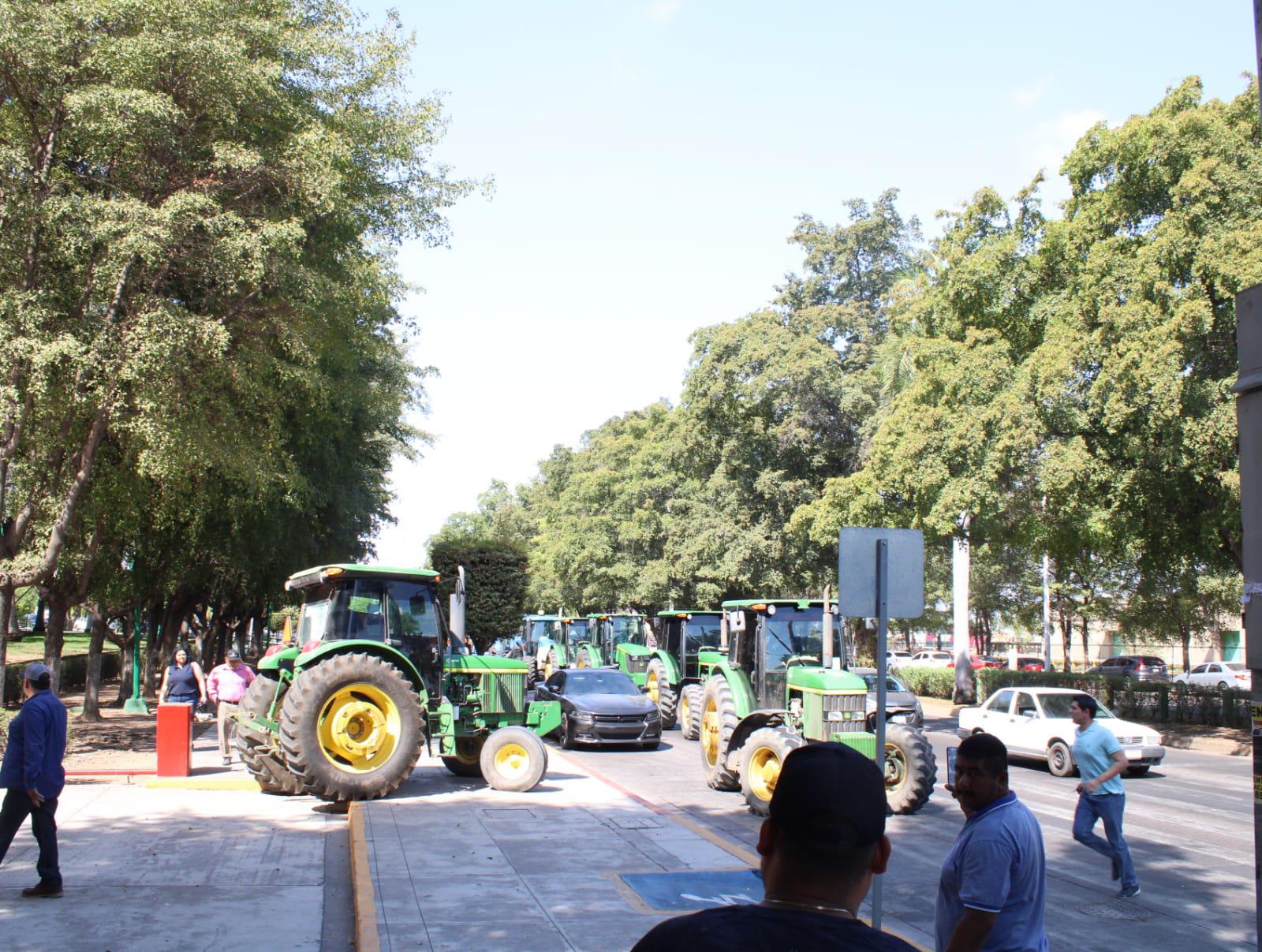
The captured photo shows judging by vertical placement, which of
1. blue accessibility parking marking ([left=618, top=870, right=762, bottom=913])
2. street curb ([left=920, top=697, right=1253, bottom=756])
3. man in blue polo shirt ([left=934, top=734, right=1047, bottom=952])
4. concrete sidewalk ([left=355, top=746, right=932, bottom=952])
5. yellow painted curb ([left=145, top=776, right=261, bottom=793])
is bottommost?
street curb ([left=920, top=697, right=1253, bottom=756])

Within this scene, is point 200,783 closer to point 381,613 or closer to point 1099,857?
point 381,613

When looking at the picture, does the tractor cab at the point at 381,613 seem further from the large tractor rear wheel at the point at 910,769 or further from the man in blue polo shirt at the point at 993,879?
the man in blue polo shirt at the point at 993,879

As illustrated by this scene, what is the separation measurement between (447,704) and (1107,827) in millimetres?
8207

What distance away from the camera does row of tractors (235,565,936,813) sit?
13617 millimetres

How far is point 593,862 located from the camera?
10188 millimetres

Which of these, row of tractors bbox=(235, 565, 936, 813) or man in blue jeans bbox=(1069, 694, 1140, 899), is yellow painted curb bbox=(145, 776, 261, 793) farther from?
man in blue jeans bbox=(1069, 694, 1140, 899)

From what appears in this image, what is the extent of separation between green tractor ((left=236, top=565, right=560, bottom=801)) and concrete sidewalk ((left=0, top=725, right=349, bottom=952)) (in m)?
0.62

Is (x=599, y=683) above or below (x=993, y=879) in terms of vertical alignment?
below

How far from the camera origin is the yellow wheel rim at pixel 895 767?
14.0 m

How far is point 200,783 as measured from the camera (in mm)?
15578

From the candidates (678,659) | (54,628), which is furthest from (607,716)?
(54,628)

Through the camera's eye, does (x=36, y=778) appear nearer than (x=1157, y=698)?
Yes

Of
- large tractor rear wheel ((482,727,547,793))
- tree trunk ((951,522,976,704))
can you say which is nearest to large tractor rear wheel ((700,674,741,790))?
large tractor rear wheel ((482,727,547,793))

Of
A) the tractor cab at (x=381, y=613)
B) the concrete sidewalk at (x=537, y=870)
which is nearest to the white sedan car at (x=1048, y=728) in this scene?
the concrete sidewalk at (x=537, y=870)
